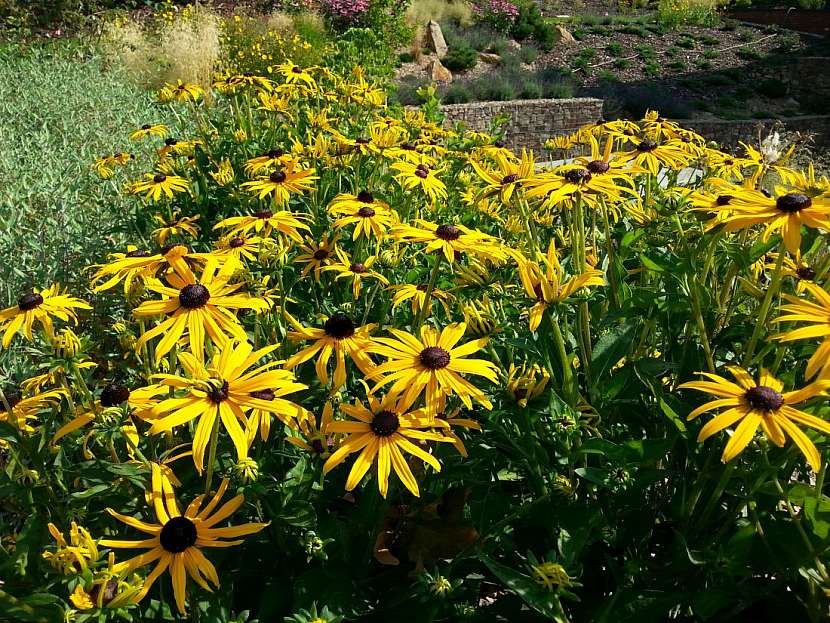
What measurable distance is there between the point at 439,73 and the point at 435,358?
415 inches

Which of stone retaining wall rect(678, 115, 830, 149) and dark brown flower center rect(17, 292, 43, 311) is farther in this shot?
stone retaining wall rect(678, 115, 830, 149)

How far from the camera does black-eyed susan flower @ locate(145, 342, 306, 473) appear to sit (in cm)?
100

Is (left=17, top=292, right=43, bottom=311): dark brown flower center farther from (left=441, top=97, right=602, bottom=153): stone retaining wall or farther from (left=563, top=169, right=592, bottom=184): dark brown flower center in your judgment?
(left=441, top=97, right=602, bottom=153): stone retaining wall

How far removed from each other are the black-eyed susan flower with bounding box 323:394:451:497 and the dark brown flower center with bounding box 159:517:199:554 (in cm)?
25

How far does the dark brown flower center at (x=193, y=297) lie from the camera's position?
1.18 meters

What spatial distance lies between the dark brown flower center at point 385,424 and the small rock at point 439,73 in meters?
10.3

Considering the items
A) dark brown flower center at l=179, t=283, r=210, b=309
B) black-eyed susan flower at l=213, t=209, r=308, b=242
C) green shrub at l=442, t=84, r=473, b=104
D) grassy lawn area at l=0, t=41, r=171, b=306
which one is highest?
dark brown flower center at l=179, t=283, r=210, b=309

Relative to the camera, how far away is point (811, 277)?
1.53 m

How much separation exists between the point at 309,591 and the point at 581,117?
387 inches

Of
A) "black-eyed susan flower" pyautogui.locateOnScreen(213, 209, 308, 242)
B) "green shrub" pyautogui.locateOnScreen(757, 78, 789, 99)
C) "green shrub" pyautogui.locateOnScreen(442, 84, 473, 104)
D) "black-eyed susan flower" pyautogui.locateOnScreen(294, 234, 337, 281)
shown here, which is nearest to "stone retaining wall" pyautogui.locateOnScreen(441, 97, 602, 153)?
"green shrub" pyautogui.locateOnScreen(442, 84, 473, 104)

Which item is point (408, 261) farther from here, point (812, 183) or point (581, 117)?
point (581, 117)

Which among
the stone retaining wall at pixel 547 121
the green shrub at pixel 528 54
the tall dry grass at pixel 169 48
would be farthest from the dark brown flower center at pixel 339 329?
the green shrub at pixel 528 54

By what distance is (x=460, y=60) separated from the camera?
1159 centimetres

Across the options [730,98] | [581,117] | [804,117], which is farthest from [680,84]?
[581,117]
